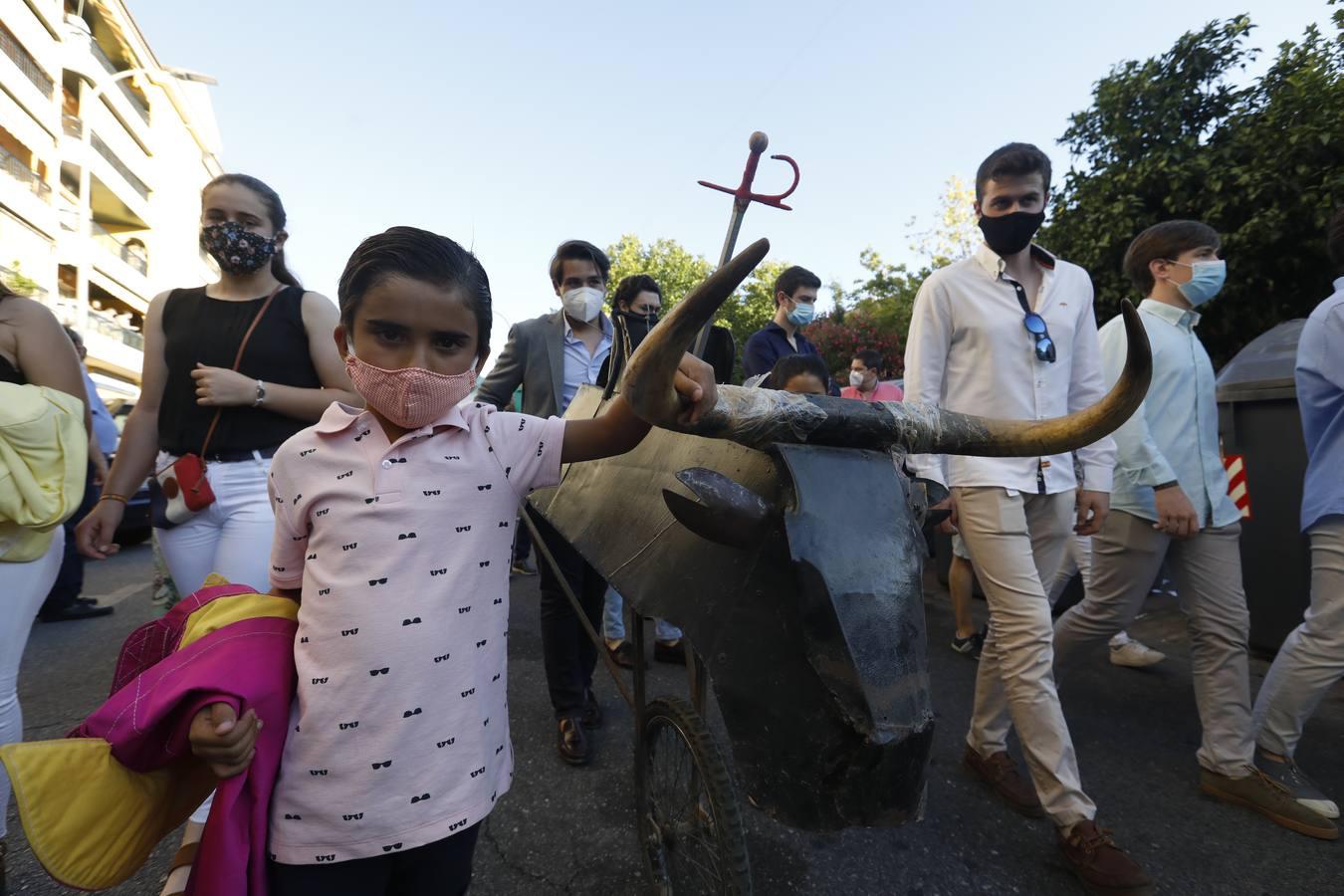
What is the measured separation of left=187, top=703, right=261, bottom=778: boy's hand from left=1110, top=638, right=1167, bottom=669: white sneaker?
498cm

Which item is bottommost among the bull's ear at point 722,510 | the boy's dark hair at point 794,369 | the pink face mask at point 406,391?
the bull's ear at point 722,510

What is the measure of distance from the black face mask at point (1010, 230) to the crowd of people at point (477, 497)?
0.01 metres

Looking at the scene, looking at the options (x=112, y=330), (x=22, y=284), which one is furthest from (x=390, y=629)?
(x=112, y=330)

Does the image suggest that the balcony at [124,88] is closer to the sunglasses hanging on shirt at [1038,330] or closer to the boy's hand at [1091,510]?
the sunglasses hanging on shirt at [1038,330]

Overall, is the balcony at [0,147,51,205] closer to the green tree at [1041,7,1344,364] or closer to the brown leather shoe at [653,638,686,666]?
the brown leather shoe at [653,638,686,666]

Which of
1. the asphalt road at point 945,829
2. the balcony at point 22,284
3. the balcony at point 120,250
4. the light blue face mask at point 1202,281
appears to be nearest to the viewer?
the asphalt road at point 945,829

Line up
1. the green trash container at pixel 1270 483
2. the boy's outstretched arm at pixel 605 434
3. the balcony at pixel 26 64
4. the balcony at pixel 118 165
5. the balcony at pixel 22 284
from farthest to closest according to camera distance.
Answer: the balcony at pixel 118 165
the balcony at pixel 26 64
the balcony at pixel 22 284
the green trash container at pixel 1270 483
the boy's outstretched arm at pixel 605 434

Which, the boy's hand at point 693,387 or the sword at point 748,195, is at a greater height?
the sword at point 748,195

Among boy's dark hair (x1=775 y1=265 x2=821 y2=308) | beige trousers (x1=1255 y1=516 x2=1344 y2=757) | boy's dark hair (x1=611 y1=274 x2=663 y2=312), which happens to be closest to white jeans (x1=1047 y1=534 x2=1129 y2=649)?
beige trousers (x1=1255 y1=516 x2=1344 y2=757)

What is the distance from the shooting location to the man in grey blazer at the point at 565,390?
9.98ft

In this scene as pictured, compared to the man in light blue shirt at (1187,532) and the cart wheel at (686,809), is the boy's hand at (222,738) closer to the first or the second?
the cart wheel at (686,809)

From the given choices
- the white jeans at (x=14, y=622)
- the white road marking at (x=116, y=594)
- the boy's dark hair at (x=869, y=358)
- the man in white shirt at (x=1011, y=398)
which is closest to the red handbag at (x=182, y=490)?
the white jeans at (x=14, y=622)

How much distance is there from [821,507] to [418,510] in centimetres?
77

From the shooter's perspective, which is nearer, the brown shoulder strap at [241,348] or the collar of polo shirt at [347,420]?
the collar of polo shirt at [347,420]
